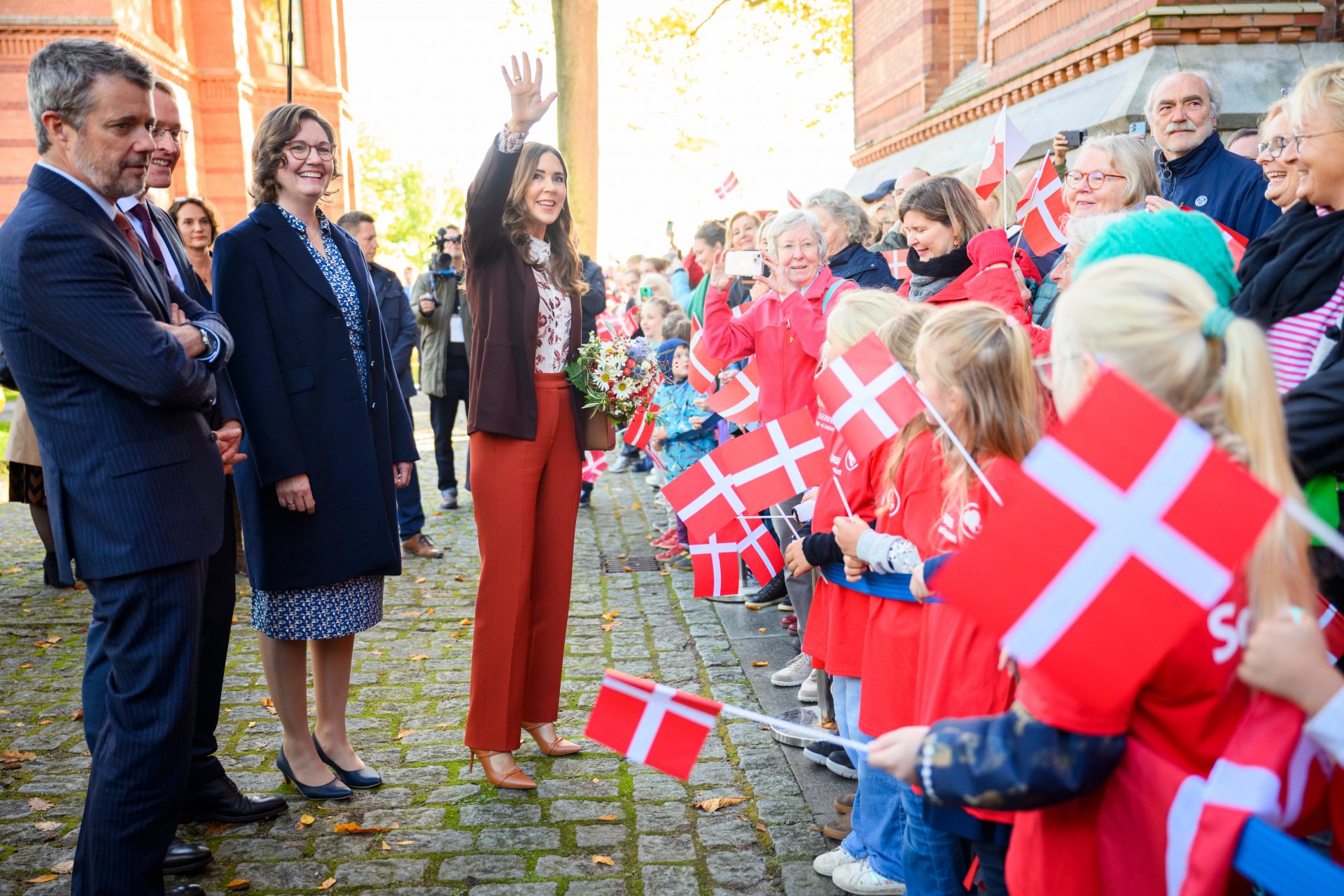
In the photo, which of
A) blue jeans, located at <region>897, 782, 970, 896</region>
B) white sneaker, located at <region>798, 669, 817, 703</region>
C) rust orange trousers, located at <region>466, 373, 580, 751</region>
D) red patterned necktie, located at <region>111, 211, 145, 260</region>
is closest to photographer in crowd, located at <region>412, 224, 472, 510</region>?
rust orange trousers, located at <region>466, 373, 580, 751</region>

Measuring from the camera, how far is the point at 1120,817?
1691mm

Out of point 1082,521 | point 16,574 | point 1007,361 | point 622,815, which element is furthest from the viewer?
point 16,574

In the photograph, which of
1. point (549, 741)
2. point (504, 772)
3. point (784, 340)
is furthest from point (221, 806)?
point (784, 340)

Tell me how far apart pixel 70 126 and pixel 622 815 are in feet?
8.89

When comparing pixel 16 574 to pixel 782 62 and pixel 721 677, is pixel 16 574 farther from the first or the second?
pixel 782 62

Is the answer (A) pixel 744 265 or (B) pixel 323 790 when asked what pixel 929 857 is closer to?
(B) pixel 323 790

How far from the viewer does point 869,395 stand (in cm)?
277

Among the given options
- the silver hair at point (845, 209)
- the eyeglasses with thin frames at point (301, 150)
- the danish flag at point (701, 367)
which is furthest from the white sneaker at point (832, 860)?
the silver hair at point (845, 209)

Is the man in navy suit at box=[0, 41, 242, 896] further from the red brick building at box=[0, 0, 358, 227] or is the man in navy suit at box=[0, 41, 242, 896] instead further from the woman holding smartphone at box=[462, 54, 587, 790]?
the red brick building at box=[0, 0, 358, 227]

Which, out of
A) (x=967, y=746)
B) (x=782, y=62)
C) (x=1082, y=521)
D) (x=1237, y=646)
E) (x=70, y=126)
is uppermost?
(x=782, y=62)

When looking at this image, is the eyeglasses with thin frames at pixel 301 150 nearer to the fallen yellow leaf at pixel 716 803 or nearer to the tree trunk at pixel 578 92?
the fallen yellow leaf at pixel 716 803

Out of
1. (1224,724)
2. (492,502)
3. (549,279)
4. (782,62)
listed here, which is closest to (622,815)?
(492,502)

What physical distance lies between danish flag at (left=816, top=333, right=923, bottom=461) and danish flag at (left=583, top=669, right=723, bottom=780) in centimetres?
90

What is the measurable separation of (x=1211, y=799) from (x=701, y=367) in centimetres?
489
